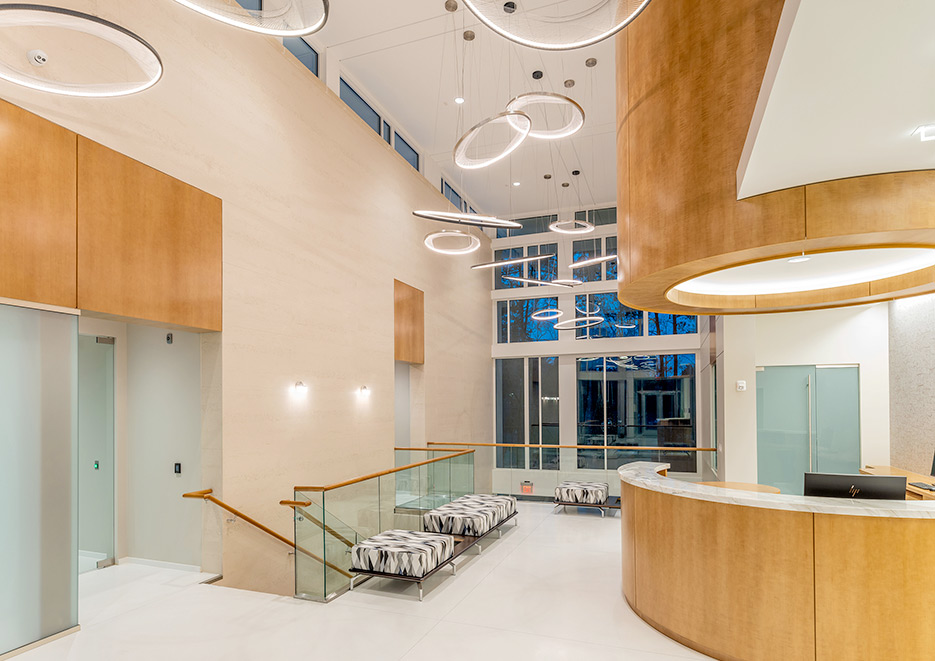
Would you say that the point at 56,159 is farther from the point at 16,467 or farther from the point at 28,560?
the point at 28,560

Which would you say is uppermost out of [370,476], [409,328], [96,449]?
[409,328]

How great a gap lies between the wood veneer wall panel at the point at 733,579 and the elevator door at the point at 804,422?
17.7ft

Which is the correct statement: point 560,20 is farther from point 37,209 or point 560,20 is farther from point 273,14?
point 37,209

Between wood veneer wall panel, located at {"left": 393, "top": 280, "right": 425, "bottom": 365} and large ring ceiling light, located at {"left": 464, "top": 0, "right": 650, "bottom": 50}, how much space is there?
799cm

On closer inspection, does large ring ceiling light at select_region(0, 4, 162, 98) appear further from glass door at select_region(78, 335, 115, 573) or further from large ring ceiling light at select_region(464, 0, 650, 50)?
glass door at select_region(78, 335, 115, 573)

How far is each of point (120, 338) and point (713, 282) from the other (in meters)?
6.82

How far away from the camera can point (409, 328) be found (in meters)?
11.3

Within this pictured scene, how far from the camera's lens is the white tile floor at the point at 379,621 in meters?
4.44

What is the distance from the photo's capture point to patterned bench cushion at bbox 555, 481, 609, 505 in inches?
391

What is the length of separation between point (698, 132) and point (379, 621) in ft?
15.7

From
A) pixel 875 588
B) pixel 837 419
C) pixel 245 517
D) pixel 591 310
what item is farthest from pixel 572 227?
pixel 875 588

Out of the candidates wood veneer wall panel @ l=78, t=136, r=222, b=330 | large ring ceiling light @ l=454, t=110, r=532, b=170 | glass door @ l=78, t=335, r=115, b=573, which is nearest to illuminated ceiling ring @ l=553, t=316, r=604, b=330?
large ring ceiling light @ l=454, t=110, r=532, b=170

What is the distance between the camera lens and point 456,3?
8.11m

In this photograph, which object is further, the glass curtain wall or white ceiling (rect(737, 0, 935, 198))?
the glass curtain wall
